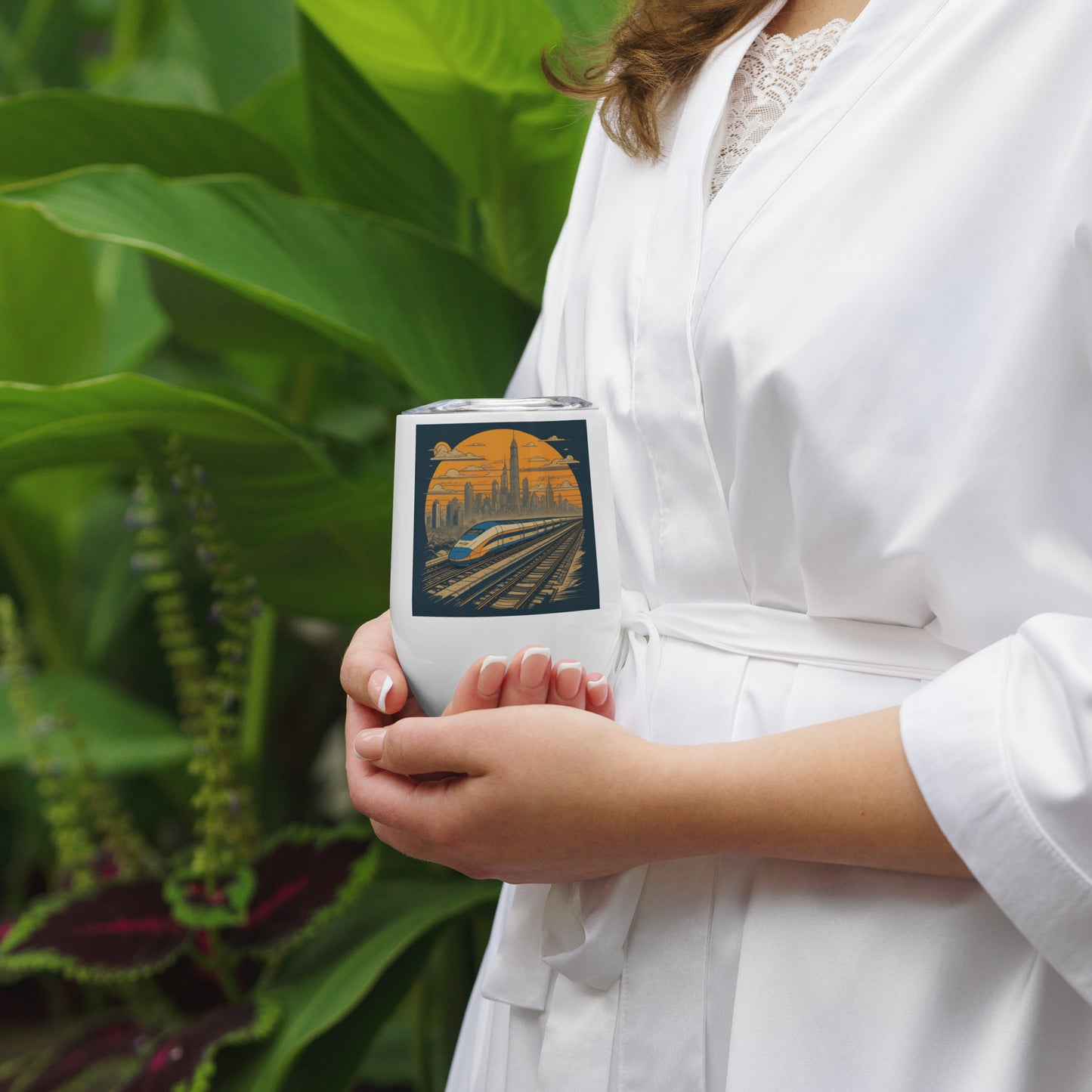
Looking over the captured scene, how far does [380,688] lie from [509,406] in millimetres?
138

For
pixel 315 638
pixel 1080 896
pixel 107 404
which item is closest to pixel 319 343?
pixel 107 404

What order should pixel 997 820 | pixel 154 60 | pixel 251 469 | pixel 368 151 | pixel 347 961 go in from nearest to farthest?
pixel 997 820
pixel 251 469
pixel 347 961
pixel 368 151
pixel 154 60

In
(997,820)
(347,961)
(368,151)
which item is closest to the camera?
(997,820)

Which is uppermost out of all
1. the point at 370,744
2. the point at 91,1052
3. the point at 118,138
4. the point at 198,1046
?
the point at 118,138

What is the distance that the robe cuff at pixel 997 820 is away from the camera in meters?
0.38

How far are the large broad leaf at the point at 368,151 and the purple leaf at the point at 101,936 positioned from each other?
2.32 feet

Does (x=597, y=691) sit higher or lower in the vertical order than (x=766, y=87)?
lower

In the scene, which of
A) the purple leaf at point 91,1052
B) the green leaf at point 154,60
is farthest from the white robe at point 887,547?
the green leaf at point 154,60

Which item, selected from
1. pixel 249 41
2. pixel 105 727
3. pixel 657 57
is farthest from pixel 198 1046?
pixel 249 41

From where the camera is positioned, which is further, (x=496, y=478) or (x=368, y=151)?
→ (x=368, y=151)

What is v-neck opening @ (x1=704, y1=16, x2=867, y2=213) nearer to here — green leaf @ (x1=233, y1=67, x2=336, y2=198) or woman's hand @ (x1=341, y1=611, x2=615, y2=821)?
woman's hand @ (x1=341, y1=611, x2=615, y2=821)

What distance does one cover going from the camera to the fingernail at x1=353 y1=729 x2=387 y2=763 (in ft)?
1.48

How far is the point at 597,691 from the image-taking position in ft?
1.44

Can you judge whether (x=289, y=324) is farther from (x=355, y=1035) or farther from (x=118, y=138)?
(x=355, y=1035)
